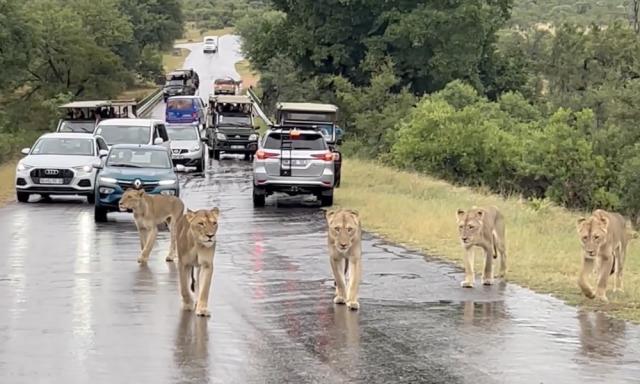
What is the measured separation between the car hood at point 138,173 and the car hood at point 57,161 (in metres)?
3.07

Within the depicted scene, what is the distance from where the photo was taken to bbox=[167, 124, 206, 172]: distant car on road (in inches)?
1475

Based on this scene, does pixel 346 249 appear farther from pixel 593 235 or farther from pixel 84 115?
pixel 84 115

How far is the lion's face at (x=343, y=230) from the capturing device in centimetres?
1238

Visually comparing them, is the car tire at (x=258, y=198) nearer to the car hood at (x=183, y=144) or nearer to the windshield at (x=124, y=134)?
the windshield at (x=124, y=134)

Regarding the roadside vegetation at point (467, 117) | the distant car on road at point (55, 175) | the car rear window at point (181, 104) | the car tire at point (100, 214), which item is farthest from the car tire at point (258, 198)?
the car rear window at point (181, 104)

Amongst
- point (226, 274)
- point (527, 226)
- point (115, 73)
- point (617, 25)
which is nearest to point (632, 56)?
point (617, 25)

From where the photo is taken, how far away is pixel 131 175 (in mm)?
23766

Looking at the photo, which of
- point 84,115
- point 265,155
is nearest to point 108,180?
point 265,155

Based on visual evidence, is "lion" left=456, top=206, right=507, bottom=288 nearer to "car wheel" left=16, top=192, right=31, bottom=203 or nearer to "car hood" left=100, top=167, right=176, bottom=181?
"car hood" left=100, top=167, right=176, bottom=181

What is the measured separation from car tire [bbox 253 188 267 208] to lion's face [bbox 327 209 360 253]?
1407 cm

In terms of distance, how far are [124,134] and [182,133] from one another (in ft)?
21.8

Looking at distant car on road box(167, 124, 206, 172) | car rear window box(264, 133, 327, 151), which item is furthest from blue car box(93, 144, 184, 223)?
distant car on road box(167, 124, 206, 172)

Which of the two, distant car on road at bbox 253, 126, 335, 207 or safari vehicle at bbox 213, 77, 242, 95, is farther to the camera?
safari vehicle at bbox 213, 77, 242, 95

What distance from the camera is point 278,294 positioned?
13.6 metres
